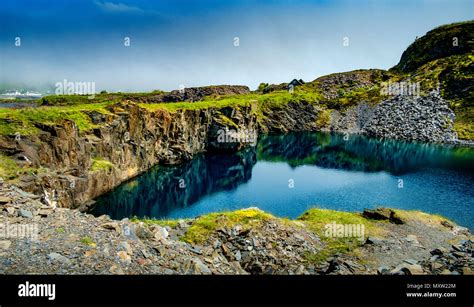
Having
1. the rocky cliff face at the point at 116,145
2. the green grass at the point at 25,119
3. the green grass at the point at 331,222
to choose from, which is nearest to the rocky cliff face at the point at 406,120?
the rocky cliff face at the point at 116,145

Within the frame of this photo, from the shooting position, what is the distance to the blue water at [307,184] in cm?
5056

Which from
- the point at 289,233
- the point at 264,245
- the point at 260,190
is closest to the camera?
the point at 264,245

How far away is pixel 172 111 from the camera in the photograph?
9525 centimetres

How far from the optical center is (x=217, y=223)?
1105 inches

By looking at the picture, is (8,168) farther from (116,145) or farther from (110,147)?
(116,145)

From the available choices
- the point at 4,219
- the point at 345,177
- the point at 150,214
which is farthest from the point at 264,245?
the point at 345,177

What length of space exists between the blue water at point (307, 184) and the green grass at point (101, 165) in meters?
4.74

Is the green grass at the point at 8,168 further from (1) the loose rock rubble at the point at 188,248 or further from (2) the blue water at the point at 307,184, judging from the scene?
(2) the blue water at the point at 307,184

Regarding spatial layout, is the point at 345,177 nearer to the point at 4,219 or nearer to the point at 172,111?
the point at 172,111

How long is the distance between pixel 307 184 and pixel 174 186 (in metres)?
27.5

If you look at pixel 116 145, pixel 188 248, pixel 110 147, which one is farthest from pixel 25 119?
pixel 188 248

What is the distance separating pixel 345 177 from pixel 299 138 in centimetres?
7495

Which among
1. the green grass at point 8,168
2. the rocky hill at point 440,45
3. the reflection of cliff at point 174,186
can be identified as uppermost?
the rocky hill at point 440,45

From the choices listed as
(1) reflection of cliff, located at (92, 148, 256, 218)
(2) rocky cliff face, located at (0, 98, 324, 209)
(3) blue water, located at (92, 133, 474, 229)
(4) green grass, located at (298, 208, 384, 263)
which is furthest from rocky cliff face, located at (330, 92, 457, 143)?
(4) green grass, located at (298, 208, 384, 263)
